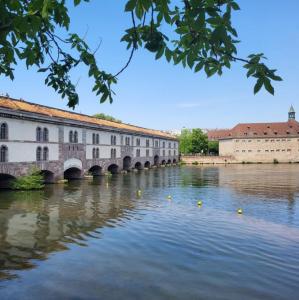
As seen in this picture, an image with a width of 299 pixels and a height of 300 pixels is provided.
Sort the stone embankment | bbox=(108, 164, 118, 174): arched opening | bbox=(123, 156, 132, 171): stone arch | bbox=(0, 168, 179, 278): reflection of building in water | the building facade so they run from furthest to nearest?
the building facade → the stone embankment → bbox=(123, 156, 132, 171): stone arch → bbox=(108, 164, 118, 174): arched opening → bbox=(0, 168, 179, 278): reflection of building in water

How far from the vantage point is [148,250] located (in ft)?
48.9

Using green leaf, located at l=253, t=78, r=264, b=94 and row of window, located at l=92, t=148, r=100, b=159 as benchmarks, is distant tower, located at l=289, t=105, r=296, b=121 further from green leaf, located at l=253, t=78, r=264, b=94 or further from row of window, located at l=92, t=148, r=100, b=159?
green leaf, located at l=253, t=78, r=264, b=94

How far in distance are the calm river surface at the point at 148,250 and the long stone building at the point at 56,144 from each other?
7.30m

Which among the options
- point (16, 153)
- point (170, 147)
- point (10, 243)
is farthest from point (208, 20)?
point (170, 147)

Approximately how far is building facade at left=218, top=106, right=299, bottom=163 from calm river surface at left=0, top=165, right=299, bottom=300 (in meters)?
82.3

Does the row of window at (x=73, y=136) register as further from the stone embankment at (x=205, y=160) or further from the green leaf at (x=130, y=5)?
the stone embankment at (x=205, y=160)

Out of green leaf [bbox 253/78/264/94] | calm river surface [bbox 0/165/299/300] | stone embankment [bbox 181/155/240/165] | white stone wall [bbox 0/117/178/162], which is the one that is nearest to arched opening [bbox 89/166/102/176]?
white stone wall [bbox 0/117/178/162]

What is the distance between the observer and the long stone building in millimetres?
32625

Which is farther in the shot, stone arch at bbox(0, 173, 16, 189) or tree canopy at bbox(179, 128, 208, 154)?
tree canopy at bbox(179, 128, 208, 154)

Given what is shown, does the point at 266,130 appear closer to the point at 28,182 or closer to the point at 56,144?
the point at 56,144

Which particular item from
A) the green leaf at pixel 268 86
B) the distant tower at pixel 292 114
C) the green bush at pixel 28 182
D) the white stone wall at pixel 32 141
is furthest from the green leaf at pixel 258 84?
the distant tower at pixel 292 114

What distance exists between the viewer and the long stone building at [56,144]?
32625 millimetres

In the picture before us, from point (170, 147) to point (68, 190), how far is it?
6177 cm

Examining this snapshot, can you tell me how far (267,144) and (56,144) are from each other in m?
82.4
